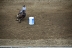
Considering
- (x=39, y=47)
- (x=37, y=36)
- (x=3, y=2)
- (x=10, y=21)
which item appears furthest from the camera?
(x=3, y=2)

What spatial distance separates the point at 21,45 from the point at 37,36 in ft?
0.92

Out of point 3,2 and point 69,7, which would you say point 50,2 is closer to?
point 69,7

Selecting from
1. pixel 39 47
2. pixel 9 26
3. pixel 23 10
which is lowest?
pixel 39 47

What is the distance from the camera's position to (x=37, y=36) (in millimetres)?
2537

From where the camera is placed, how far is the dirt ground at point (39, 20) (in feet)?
8.39

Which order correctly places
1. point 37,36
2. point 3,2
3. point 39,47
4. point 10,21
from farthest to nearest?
point 3,2, point 10,21, point 37,36, point 39,47

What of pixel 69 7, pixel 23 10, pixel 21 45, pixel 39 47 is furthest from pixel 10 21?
pixel 69 7

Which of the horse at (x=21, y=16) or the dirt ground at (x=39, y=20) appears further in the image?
the horse at (x=21, y=16)

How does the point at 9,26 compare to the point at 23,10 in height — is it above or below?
below

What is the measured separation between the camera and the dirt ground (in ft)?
8.39

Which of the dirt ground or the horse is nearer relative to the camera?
the dirt ground

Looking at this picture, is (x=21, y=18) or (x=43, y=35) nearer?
(x=43, y=35)

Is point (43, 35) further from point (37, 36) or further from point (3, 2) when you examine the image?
point (3, 2)

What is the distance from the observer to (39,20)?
2717 millimetres
